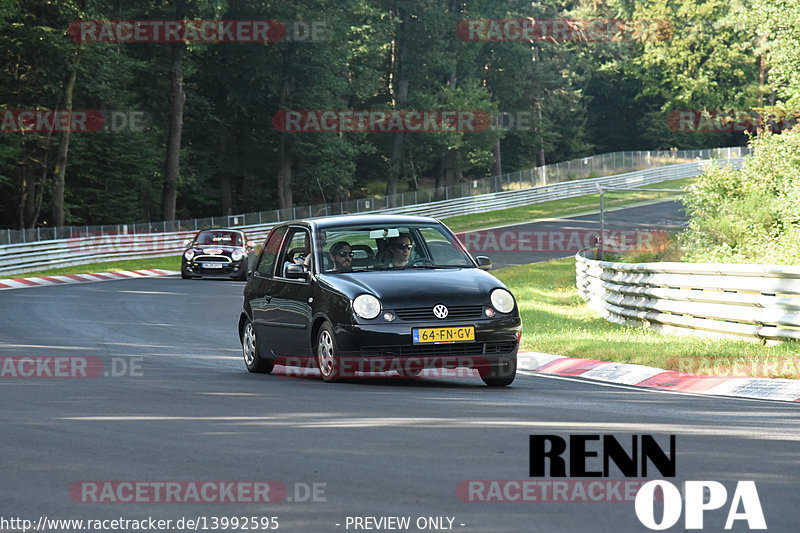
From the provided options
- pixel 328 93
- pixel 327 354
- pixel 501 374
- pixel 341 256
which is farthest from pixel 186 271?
pixel 328 93

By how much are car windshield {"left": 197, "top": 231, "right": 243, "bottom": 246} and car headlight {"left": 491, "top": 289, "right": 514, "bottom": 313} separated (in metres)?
24.8

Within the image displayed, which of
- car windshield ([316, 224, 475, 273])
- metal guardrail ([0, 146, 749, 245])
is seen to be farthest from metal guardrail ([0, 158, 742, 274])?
car windshield ([316, 224, 475, 273])

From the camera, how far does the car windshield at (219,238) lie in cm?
3531

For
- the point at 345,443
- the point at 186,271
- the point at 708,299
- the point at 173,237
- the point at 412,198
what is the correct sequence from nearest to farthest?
the point at 345,443
the point at 708,299
the point at 186,271
the point at 173,237
the point at 412,198

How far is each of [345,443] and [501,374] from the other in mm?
3927

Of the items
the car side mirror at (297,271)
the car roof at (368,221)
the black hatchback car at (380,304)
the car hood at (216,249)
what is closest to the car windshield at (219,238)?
the car hood at (216,249)

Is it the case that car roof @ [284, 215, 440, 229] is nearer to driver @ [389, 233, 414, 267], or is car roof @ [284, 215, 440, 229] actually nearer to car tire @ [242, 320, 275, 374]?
driver @ [389, 233, 414, 267]

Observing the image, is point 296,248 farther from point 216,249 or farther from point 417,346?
point 216,249

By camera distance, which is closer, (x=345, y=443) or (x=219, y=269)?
(x=345, y=443)

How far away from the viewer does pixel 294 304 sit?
12.1 metres

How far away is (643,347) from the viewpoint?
13.7 meters

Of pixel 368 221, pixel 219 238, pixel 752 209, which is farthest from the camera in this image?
pixel 219 238

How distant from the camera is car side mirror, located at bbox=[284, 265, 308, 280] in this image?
1192 centimetres

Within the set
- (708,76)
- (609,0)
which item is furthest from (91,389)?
(609,0)
